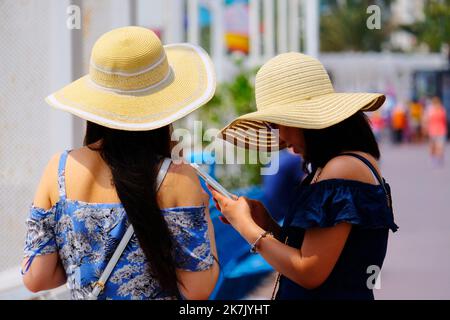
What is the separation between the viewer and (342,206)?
7.11 ft

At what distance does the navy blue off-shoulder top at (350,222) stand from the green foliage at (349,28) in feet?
162

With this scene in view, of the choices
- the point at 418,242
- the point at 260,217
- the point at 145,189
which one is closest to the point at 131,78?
the point at 145,189

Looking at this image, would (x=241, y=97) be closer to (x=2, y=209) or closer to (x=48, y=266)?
(x=2, y=209)

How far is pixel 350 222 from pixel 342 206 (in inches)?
1.9

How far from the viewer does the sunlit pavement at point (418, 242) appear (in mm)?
6270

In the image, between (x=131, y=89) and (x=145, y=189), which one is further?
(x=131, y=89)

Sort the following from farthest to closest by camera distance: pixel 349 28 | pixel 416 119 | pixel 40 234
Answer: pixel 349 28
pixel 416 119
pixel 40 234

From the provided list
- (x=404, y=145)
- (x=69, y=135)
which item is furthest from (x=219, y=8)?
(x=404, y=145)

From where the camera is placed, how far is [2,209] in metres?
3.90

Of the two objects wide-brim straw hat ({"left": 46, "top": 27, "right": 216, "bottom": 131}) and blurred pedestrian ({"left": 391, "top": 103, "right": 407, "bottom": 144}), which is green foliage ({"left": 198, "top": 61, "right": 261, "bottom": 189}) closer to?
wide-brim straw hat ({"left": 46, "top": 27, "right": 216, "bottom": 131})

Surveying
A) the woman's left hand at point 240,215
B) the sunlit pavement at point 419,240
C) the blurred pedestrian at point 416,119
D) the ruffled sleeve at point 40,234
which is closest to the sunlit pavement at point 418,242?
the sunlit pavement at point 419,240

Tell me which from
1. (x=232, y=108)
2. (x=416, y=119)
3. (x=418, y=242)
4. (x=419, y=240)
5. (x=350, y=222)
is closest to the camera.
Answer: (x=350, y=222)

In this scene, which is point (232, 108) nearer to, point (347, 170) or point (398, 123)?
point (347, 170)

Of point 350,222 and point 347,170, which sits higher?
point 347,170
